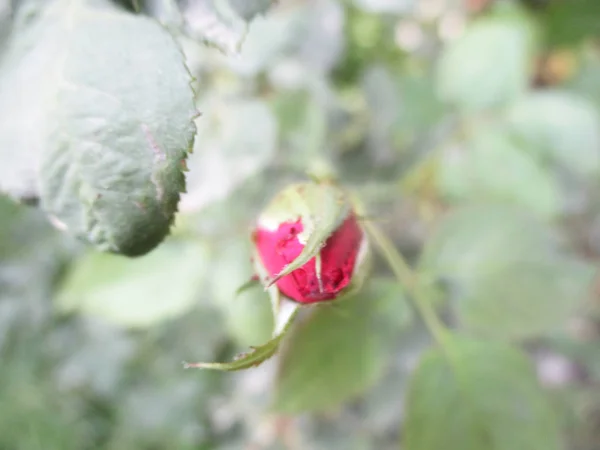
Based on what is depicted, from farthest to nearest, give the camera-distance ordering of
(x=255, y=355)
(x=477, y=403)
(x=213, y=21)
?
(x=477, y=403) < (x=213, y=21) < (x=255, y=355)

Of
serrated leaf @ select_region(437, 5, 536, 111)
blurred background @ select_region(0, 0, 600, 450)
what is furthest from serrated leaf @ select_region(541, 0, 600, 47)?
serrated leaf @ select_region(437, 5, 536, 111)

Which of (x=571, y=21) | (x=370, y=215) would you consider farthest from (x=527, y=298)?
(x=571, y=21)

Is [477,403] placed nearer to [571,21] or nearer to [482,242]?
[482,242]

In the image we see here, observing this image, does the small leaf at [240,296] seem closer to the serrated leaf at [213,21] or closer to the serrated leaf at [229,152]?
the serrated leaf at [229,152]

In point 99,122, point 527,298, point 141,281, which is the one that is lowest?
point 141,281

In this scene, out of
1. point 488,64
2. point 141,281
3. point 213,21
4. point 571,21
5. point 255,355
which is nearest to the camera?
point 255,355
